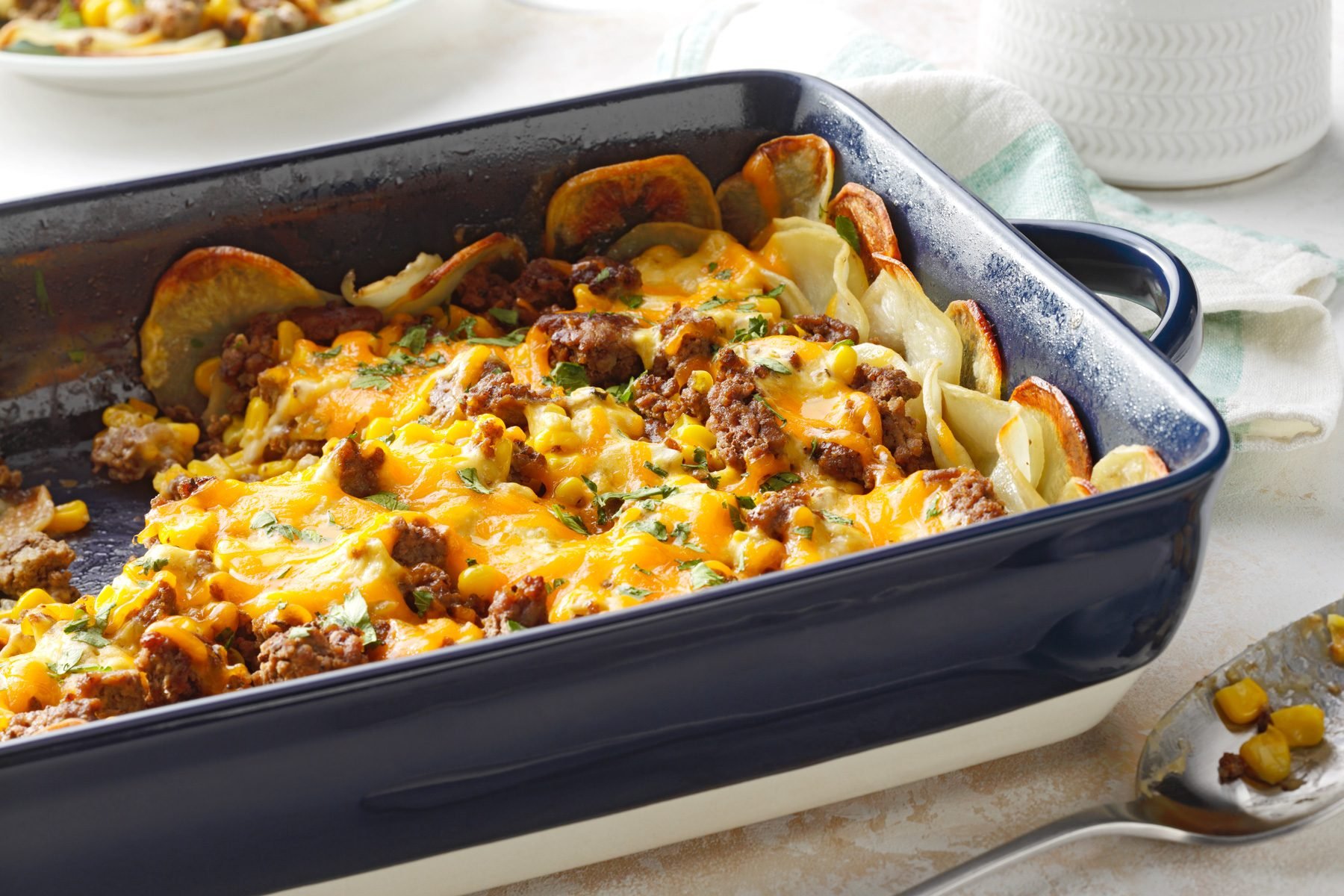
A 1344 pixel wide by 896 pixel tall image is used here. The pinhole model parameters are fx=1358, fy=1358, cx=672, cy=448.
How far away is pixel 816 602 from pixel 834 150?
1258mm

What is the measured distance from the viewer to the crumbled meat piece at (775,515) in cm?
186

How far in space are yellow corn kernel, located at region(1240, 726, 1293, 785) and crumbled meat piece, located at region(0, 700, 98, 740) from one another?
1405 millimetres

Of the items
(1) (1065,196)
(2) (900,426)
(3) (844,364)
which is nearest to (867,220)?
(3) (844,364)

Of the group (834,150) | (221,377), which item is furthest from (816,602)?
(221,377)

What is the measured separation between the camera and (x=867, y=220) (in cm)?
234

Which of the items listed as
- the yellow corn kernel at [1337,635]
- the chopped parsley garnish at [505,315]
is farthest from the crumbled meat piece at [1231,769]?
the chopped parsley garnish at [505,315]

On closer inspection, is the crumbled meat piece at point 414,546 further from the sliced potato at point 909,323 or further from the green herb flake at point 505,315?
the sliced potato at point 909,323

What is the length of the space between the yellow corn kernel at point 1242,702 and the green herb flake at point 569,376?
1104 millimetres

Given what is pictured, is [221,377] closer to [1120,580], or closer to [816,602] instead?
[816,602]

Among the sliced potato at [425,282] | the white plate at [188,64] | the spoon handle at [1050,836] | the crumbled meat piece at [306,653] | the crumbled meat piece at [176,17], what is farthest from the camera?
the crumbled meat piece at [176,17]

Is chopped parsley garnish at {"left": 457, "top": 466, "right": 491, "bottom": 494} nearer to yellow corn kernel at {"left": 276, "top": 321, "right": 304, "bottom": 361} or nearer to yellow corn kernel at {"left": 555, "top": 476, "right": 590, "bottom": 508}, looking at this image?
yellow corn kernel at {"left": 555, "top": 476, "right": 590, "bottom": 508}

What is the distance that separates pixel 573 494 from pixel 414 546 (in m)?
0.27

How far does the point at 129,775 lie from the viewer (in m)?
1.31

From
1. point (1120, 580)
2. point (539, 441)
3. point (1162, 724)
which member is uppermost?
point (1120, 580)
